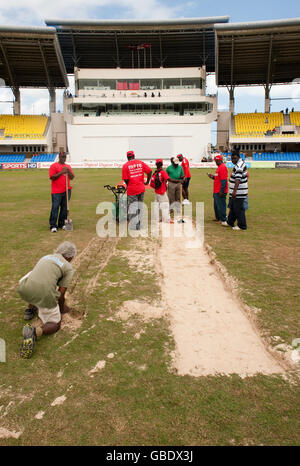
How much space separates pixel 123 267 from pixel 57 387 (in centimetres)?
341

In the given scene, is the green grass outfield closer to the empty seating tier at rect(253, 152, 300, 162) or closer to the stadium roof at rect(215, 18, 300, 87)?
the empty seating tier at rect(253, 152, 300, 162)

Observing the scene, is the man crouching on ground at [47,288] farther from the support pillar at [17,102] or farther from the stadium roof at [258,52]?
the support pillar at [17,102]

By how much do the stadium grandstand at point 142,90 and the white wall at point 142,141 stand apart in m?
0.13

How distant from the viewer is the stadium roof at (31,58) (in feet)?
130

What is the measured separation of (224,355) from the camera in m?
3.69

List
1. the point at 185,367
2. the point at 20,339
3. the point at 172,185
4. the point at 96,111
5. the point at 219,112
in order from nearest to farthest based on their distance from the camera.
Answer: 1. the point at 185,367
2. the point at 20,339
3. the point at 172,185
4. the point at 96,111
5. the point at 219,112

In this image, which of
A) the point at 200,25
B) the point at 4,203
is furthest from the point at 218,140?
the point at 4,203

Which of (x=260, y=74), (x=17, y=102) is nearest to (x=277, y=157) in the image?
(x=260, y=74)

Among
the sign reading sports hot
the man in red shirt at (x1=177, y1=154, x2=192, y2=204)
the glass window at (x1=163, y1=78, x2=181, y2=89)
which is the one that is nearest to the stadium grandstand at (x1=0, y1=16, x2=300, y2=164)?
the glass window at (x1=163, y1=78, x2=181, y2=89)

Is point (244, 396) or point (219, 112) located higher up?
point (219, 112)

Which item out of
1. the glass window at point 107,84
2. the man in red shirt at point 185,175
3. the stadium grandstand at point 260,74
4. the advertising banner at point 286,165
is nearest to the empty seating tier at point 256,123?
the stadium grandstand at point 260,74

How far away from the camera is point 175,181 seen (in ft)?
35.7

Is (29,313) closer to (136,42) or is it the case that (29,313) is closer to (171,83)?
(171,83)
